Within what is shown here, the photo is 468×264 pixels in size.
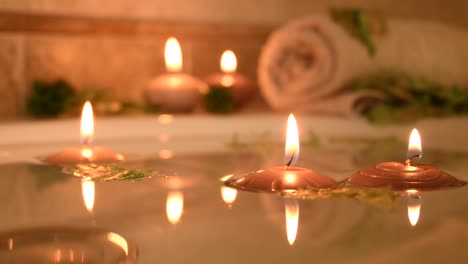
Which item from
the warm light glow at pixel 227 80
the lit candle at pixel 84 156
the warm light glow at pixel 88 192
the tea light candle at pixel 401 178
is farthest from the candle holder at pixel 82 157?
the warm light glow at pixel 227 80

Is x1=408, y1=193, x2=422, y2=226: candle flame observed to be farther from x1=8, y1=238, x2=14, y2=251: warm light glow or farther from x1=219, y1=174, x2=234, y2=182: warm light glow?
x1=8, y1=238, x2=14, y2=251: warm light glow

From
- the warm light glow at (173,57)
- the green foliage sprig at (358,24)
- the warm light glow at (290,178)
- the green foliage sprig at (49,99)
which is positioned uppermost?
the green foliage sprig at (358,24)

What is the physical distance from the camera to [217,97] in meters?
1.87

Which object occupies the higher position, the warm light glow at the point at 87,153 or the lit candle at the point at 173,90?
the lit candle at the point at 173,90

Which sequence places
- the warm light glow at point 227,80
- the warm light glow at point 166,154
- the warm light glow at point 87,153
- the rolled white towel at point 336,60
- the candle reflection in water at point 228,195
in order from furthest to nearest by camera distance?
the warm light glow at point 227,80
the rolled white towel at point 336,60
the warm light glow at point 166,154
the warm light glow at point 87,153
the candle reflection in water at point 228,195

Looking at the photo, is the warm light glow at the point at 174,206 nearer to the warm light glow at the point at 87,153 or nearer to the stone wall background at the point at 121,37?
the warm light glow at the point at 87,153

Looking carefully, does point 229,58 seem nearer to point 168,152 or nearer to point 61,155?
point 168,152

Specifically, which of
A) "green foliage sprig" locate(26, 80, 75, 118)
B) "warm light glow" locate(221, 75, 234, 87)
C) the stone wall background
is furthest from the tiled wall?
"warm light glow" locate(221, 75, 234, 87)

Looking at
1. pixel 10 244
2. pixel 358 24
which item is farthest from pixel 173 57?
pixel 10 244

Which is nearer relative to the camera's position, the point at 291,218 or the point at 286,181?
the point at 291,218

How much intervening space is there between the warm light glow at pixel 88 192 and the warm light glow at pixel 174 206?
0.33 feet

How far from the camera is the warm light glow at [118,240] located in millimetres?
722

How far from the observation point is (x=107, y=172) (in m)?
1.12

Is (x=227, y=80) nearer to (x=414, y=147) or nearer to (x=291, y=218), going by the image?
(x=414, y=147)
